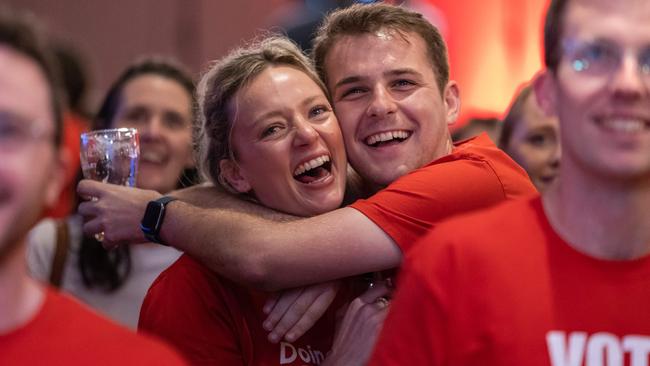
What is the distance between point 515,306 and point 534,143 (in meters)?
1.82

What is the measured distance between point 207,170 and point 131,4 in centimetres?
405

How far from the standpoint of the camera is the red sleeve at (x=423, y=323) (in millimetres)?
1530

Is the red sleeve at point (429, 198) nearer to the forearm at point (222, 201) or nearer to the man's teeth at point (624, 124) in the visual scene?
the forearm at point (222, 201)

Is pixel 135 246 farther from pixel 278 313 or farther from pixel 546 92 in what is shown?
pixel 546 92

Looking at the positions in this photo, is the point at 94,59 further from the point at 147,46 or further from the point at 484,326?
the point at 484,326

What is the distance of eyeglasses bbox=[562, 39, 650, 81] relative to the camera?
1.52 m

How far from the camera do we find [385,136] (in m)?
2.42

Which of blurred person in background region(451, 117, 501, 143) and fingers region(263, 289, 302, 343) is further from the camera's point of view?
blurred person in background region(451, 117, 501, 143)

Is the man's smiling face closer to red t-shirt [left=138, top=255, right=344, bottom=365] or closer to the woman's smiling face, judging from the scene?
the woman's smiling face

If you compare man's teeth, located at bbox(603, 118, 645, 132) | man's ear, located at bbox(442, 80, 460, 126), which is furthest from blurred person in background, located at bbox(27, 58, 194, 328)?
man's teeth, located at bbox(603, 118, 645, 132)

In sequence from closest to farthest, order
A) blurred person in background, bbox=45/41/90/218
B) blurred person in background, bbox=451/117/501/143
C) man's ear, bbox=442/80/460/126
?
man's ear, bbox=442/80/460/126 < blurred person in background, bbox=451/117/501/143 < blurred person in background, bbox=45/41/90/218

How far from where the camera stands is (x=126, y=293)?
10.4ft

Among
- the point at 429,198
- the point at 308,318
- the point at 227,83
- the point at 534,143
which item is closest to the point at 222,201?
the point at 227,83

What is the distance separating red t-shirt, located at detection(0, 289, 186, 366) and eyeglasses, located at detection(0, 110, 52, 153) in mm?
235
